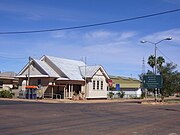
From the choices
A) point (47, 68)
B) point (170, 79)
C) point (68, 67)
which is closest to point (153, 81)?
point (170, 79)

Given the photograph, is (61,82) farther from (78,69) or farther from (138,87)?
(138,87)

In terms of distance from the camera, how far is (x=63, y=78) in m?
49.7

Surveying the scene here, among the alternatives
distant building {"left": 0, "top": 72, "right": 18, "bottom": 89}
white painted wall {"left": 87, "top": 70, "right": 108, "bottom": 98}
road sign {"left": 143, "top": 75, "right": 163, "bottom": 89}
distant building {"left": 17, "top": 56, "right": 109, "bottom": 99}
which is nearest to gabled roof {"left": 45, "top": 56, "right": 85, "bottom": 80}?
distant building {"left": 17, "top": 56, "right": 109, "bottom": 99}

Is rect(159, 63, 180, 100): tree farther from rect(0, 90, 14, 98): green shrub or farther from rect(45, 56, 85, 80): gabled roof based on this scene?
rect(0, 90, 14, 98): green shrub

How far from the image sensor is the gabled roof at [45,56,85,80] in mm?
51041

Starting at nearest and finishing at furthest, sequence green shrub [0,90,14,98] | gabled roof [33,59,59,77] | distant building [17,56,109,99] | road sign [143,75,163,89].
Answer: road sign [143,75,163,89] < green shrub [0,90,14,98] < gabled roof [33,59,59,77] < distant building [17,56,109,99]

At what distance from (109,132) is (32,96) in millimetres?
34192

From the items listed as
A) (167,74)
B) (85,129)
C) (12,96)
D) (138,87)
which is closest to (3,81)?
(12,96)

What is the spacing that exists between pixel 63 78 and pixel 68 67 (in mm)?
4889

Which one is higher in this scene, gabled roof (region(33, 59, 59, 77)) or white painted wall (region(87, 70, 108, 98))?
gabled roof (region(33, 59, 59, 77))

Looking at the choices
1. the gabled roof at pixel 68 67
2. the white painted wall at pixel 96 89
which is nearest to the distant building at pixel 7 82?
the gabled roof at pixel 68 67

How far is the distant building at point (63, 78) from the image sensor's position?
49594mm

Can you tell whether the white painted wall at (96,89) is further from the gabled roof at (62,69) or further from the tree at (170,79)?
the tree at (170,79)

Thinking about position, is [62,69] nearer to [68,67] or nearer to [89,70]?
[68,67]
